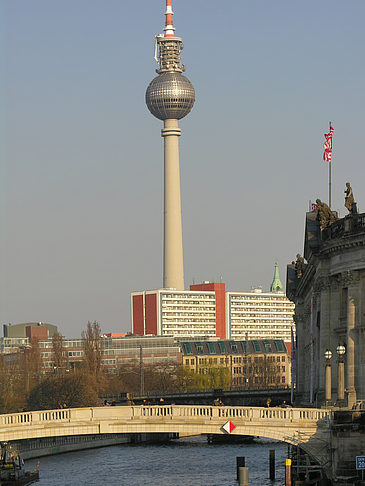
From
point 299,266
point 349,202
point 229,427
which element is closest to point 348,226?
point 349,202

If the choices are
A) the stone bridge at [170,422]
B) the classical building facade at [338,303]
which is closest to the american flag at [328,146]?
the classical building facade at [338,303]

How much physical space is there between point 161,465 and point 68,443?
30398mm

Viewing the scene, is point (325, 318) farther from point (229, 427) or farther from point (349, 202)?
point (229, 427)

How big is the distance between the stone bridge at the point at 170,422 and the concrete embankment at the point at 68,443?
2600 inches

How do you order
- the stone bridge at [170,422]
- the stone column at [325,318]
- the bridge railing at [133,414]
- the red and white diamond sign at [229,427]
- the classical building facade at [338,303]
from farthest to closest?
the stone column at [325,318]
the classical building facade at [338,303]
the bridge railing at [133,414]
the red and white diamond sign at [229,427]
the stone bridge at [170,422]

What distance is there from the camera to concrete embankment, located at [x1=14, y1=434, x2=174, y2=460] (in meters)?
159

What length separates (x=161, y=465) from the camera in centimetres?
14475

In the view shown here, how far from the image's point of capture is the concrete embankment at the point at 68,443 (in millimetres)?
159250

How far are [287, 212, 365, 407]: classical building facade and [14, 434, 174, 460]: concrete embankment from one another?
166 feet

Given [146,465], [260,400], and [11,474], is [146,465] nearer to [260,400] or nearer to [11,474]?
[11,474]

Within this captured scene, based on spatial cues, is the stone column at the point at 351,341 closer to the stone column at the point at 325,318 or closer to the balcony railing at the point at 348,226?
the balcony railing at the point at 348,226

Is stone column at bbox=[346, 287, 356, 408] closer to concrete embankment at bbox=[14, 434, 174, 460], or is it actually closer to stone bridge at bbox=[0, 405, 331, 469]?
stone bridge at bbox=[0, 405, 331, 469]

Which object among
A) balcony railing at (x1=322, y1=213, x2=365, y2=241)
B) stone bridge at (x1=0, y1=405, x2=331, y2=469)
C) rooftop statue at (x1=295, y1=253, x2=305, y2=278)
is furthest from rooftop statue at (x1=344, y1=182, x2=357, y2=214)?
rooftop statue at (x1=295, y1=253, x2=305, y2=278)

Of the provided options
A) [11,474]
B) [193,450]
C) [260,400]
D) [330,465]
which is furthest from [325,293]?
[260,400]
